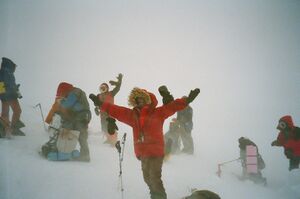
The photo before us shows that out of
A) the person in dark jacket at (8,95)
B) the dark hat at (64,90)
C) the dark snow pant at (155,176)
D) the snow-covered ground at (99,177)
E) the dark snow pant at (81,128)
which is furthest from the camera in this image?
the person in dark jacket at (8,95)

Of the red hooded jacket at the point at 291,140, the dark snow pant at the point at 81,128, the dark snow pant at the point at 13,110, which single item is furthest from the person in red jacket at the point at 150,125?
the red hooded jacket at the point at 291,140

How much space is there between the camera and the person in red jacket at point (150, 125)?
17.2 ft

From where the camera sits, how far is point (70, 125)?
7.50m

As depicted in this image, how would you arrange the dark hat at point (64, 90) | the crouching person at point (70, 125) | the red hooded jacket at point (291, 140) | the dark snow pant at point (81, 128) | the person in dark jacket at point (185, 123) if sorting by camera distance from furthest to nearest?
the person in dark jacket at point (185, 123) < the red hooded jacket at point (291, 140) < the dark hat at point (64, 90) < the dark snow pant at point (81, 128) < the crouching person at point (70, 125)

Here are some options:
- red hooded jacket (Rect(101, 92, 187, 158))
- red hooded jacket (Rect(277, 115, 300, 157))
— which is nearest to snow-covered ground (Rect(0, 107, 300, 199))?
red hooded jacket (Rect(277, 115, 300, 157))

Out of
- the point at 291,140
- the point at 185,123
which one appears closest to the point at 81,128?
the point at 185,123

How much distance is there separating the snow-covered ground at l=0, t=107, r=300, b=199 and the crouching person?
0.30 meters

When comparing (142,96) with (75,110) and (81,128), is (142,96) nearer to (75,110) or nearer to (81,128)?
(75,110)

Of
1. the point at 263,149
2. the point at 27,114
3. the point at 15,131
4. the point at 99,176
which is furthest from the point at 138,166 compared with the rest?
the point at 263,149

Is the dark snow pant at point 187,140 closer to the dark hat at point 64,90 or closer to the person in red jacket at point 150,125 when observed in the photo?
the dark hat at point 64,90

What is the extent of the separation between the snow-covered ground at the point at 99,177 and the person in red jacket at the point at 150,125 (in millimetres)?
1003

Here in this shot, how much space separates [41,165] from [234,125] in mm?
18882

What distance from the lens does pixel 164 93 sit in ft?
18.2

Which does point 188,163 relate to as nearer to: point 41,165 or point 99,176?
point 99,176
